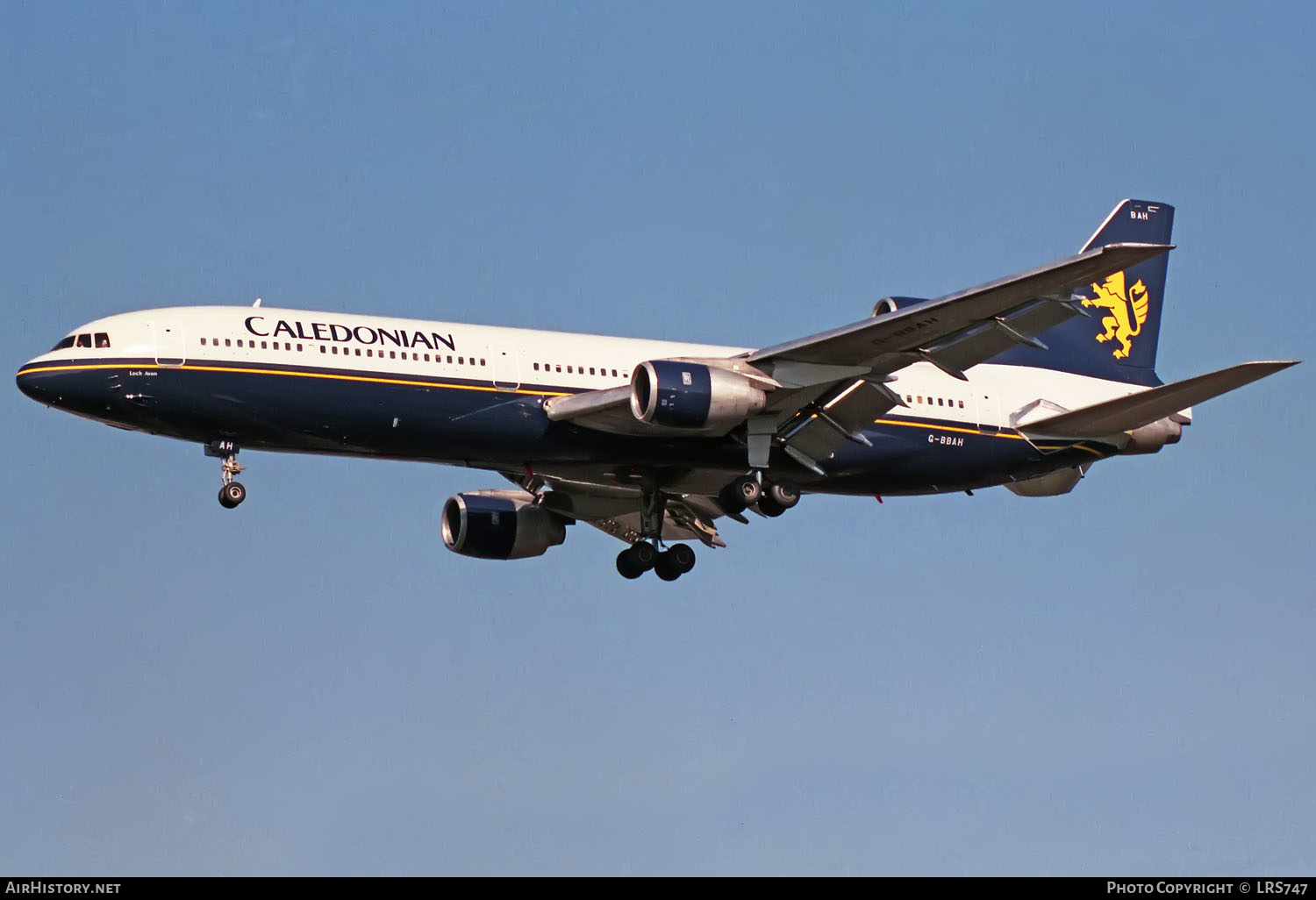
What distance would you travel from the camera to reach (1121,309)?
173 feet

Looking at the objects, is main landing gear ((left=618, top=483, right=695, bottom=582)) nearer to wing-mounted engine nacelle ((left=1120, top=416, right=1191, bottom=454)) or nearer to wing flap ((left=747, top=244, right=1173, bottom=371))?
wing flap ((left=747, top=244, right=1173, bottom=371))

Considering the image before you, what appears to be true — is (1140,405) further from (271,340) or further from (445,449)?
(271,340)

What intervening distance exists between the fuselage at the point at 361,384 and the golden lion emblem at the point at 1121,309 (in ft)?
26.6

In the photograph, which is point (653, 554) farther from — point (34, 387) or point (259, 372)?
point (34, 387)

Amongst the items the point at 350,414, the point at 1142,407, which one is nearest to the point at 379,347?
the point at 350,414

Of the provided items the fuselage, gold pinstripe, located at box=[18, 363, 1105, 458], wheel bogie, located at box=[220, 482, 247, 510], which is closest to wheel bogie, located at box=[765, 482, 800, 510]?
the fuselage

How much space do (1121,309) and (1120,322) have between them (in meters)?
0.39

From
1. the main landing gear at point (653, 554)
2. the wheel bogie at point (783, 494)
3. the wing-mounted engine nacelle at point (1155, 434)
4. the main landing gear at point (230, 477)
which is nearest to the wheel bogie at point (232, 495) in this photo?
the main landing gear at point (230, 477)

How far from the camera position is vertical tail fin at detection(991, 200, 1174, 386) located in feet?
170

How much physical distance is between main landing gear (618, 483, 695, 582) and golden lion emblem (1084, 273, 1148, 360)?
1202cm

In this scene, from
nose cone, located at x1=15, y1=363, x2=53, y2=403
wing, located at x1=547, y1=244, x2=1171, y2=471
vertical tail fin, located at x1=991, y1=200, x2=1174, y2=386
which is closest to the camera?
wing, located at x1=547, y1=244, x2=1171, y2=471

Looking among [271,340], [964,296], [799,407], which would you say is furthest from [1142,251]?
[271,340]

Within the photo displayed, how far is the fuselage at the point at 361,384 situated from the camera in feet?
141

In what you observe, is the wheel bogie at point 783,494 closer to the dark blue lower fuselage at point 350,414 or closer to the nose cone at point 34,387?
the dark blue lower fuselage at point 350,414
